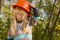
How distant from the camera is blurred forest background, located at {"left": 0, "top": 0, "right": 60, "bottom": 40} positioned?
2264mm

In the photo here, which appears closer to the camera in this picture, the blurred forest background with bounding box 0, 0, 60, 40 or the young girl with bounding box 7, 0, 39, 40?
the young girl with bounding box 7, 0, 39, 40

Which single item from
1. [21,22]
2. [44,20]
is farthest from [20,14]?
[44,20]

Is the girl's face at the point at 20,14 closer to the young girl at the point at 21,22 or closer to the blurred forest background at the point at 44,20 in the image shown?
the young girl at the point at 21,22

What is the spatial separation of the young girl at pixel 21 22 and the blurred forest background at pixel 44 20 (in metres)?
0.56

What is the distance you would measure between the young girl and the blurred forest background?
0.56 m

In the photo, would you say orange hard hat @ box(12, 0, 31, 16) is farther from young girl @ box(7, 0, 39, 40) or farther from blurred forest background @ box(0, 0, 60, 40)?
blurred forest background @ box(0, 0, 60, 40)

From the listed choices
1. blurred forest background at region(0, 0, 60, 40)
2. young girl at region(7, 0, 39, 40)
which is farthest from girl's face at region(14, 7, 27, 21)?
blurred forest background at region(0, 0, 60, 40)

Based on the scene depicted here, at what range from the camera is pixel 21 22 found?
5.54ft

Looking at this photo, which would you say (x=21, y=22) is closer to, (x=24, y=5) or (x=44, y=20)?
(x=24, y=5)

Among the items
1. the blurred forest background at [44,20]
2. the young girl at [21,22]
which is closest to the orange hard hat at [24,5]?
the young girl at [21,22]

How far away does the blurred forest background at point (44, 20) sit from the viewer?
226 centimetres

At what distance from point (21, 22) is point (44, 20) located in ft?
2.26

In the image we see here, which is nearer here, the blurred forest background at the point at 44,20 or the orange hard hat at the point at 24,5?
the orange hard hat at the point at 24,5

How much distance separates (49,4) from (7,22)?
588mm
